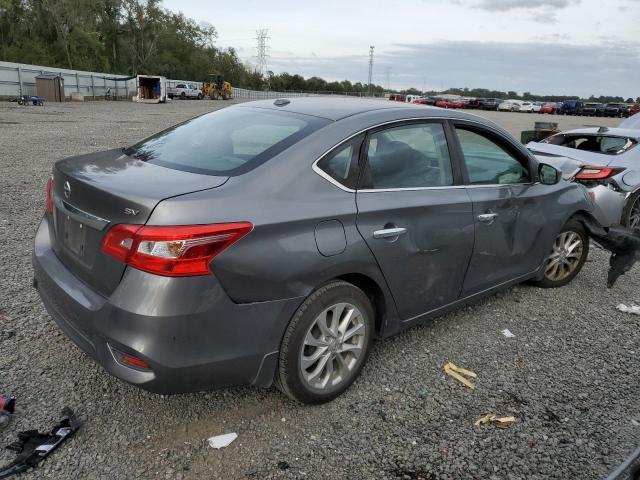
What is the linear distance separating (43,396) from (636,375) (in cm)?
373

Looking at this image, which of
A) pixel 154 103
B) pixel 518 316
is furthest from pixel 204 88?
pixel 518 316

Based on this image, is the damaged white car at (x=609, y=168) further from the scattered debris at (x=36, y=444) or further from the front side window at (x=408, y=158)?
the scattered debris at (x=36, y=444)

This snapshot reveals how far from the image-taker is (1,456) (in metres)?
2.48

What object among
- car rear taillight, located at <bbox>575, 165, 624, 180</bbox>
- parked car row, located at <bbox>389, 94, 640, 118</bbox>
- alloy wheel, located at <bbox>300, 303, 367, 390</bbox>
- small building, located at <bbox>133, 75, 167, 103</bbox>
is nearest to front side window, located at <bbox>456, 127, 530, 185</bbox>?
alloy wheel, located at <bbox>300, 303, 367, 390</bbox>

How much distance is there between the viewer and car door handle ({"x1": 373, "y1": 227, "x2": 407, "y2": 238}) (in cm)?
296

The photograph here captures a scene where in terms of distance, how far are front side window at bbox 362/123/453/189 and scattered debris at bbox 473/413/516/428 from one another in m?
1.43

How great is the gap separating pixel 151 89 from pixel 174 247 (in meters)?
47.1

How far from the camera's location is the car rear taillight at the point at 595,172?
21.6 feet

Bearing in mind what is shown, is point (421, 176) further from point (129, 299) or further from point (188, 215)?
point (129, 299)

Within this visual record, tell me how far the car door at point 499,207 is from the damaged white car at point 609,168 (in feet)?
8.37

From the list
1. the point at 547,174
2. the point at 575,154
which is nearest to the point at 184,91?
the point at 575,154

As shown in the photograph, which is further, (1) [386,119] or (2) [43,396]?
(1) [386,119]

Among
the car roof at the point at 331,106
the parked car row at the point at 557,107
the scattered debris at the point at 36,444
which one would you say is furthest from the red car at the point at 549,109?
the scattered debris at the point at 36,444

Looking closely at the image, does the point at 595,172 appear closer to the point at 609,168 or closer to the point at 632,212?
the point at 609,168
